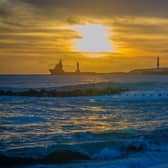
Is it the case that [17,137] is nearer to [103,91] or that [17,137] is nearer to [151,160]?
[151,160]

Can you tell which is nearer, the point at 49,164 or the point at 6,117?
the point at 49,164

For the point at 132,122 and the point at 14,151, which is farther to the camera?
the point at 132,122

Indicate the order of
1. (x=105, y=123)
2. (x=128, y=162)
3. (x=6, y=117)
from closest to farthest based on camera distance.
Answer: (x=128, y=162) → (x=105, y=123) → (x=6, y=117)

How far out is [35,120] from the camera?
18.8 m

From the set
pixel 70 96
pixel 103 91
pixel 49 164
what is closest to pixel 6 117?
pixel 49 164

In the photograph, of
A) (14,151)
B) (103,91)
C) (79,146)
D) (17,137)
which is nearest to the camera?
(14,151)

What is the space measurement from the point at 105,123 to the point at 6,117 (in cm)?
528

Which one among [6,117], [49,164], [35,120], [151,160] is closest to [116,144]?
[151,160]

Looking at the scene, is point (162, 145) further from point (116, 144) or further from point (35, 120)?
point (35, 120)

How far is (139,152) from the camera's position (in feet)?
40.7

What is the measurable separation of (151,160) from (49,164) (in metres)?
3.01

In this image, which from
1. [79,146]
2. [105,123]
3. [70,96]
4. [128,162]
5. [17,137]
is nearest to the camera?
[128,162]

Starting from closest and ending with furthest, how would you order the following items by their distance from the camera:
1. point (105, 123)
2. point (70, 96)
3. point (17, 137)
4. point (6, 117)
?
point (17, 137) < point (105, 123) < point (6, 117) < point (70, 96)

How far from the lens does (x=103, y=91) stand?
47.2m
